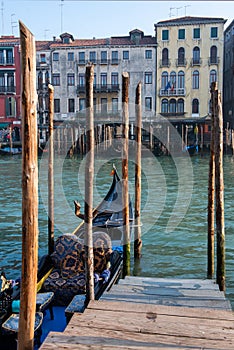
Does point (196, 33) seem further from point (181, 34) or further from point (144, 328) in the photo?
point (144, 328)

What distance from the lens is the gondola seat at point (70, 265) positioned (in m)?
4.60

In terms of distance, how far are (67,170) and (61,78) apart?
10091 mm

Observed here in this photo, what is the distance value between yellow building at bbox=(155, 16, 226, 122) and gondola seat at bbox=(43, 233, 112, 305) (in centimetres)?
2176

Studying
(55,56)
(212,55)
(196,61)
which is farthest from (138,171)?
(55,56)

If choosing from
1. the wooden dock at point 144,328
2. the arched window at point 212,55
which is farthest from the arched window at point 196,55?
the wooden dock at point 144,328

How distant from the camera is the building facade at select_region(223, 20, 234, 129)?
996 inches

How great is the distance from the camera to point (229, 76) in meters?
25.9

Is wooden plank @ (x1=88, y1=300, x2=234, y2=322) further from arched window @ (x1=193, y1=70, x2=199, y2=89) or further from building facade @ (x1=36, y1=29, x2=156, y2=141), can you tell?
arched window @ (x1=193, y1=70, x2=199, y2=89)

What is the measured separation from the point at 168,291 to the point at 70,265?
1.35 meters

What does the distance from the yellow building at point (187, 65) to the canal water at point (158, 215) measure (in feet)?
23.4

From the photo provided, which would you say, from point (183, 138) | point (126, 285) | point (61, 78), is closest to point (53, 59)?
point (61, 78)

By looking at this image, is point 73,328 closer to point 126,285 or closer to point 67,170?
point 126,285

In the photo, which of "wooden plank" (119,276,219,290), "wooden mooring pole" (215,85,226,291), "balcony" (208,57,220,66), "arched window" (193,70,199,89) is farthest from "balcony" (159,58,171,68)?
"wooden plank" (119,276,219,290)

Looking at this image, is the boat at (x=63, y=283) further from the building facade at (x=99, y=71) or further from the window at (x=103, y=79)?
the window at (x=103, y=79)
